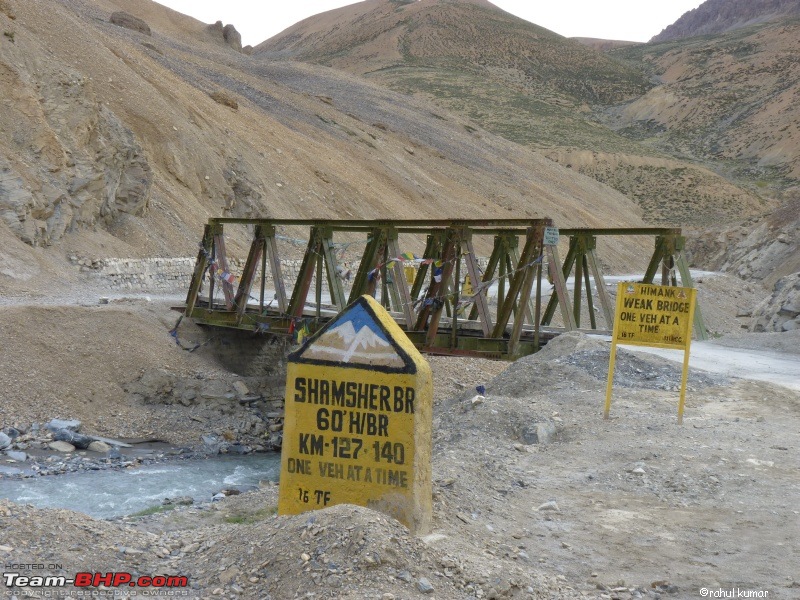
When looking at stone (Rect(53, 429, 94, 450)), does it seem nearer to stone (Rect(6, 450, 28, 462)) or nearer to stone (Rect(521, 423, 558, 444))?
stone (Rect(6, 450, 28, 462))

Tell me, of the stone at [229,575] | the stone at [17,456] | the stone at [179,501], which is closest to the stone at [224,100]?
the stone at [17,456]

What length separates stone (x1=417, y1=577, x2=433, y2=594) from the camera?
16.0ft

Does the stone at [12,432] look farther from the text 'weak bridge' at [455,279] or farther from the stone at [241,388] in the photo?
the text 'weak bridge' at [455,279]

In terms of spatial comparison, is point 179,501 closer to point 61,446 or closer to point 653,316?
point 61,446

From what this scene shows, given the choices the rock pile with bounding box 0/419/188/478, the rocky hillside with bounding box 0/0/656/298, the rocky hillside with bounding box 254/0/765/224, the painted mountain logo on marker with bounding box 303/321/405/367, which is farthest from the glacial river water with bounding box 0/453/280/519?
the rocky hillside with bounding box 254/0/765/224

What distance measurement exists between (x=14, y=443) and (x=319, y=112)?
4338 cm

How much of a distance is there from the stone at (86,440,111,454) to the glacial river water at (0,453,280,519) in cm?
101

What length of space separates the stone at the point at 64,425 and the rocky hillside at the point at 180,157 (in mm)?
6915

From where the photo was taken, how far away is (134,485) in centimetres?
1137

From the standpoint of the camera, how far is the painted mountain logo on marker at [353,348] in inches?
225

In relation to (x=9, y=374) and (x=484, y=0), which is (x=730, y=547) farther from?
(x=484, y=0)

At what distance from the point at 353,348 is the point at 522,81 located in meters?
112

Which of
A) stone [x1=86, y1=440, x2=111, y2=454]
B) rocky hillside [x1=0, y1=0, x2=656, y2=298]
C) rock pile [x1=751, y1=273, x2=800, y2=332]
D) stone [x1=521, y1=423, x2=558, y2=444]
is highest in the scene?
rocky hillside [x1=0, y1=0, x2=656, y2=298]

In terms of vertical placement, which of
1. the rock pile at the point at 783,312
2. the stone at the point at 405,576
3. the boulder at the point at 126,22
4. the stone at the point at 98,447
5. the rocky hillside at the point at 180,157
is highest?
the boulder at the point at 126,22
